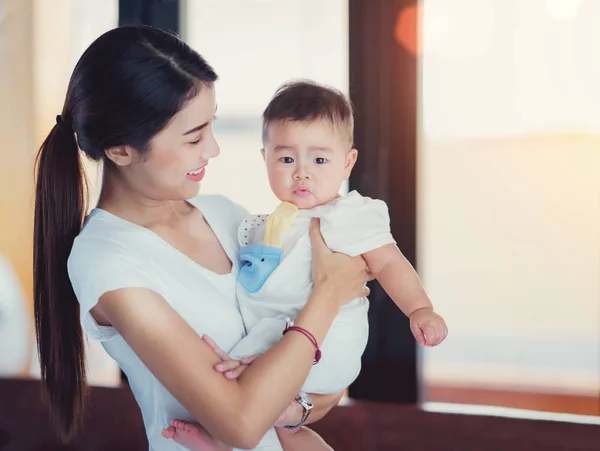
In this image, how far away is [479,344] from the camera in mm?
2975

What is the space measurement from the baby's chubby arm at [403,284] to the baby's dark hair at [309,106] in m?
0.26

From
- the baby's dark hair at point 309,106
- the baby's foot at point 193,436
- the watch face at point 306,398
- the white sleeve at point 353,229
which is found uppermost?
the baby's dark hair at point 309,106

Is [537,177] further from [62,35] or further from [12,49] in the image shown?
[12,49]

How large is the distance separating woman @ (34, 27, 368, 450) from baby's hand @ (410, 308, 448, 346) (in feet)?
0.40

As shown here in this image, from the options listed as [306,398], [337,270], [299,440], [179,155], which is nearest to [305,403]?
[306,398]

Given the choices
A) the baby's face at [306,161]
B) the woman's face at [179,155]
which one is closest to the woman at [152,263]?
the woman's face at [179,155]

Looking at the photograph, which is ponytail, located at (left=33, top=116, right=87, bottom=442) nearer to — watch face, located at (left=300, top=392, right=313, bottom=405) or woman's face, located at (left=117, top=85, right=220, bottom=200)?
woman's face, located at (left=117, top=85, right=220, bottom=200)

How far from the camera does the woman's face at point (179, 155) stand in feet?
3.78

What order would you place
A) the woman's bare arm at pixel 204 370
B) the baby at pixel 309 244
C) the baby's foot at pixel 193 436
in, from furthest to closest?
the baby at pixel 309 244 → the baby's foot at pixel 193 436 → the woman's bare arm at pixel 204 370

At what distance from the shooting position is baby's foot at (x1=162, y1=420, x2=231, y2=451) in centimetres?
114

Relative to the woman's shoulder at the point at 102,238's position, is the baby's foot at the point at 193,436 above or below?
below

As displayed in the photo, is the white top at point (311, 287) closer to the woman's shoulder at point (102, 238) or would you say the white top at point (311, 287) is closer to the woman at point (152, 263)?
the woman at point (152, 263)

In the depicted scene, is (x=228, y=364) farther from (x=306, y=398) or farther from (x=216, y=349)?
(x=306, y=398)

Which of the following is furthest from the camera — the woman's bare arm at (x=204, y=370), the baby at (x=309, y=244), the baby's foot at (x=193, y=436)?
the baby at (x=309, y=244)
